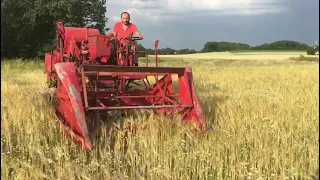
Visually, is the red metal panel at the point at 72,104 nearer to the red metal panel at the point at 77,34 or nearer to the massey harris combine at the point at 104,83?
the massey harris combine at the point at 104,83

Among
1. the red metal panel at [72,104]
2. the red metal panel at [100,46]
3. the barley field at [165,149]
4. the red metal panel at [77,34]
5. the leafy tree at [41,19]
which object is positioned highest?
the leafy tree at [41,19]

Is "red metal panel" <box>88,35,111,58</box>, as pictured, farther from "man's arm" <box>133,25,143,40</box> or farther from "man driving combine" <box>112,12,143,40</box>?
"man's arm" <box>133,25,143,40</box>

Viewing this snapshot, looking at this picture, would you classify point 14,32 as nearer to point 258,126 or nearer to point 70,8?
point 70,8

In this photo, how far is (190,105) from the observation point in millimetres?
5000

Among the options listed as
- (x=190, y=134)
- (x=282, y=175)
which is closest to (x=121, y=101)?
(x=190, y=134)

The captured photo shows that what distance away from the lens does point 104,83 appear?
20.9 feet

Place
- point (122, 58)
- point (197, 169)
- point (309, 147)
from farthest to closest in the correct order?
point (122, 58)
point (309, 147)
point (197, 169)

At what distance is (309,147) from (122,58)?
343cm

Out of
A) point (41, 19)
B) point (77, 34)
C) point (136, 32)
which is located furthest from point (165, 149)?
point (41, 19)

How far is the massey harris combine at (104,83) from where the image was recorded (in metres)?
4.28

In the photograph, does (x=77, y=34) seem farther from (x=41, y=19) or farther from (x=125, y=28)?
(x=41, y=19)

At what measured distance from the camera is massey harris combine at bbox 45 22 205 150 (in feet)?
14.0

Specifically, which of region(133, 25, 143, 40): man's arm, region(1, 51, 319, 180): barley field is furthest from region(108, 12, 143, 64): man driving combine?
region(1, 51, 319, 180): barley field

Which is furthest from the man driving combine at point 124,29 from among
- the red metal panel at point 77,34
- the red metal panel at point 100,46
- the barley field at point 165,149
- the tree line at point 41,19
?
the tree line at point 41,19
